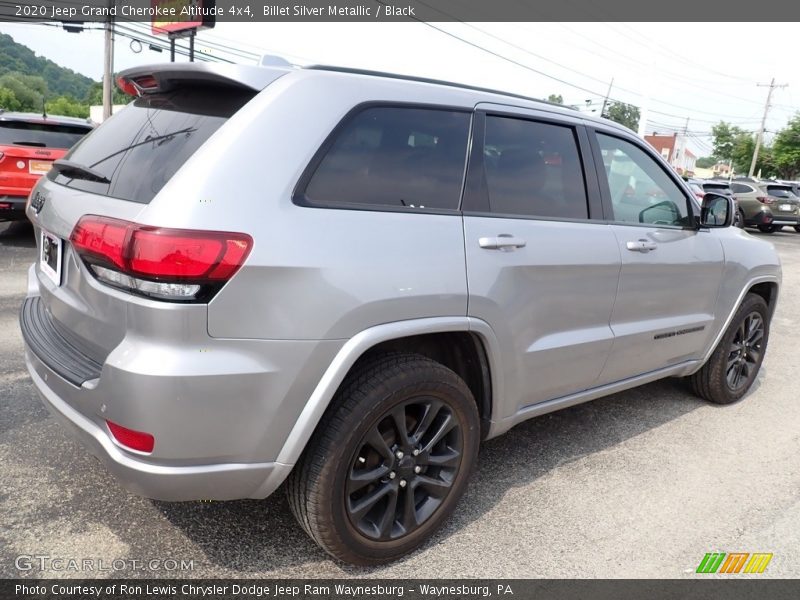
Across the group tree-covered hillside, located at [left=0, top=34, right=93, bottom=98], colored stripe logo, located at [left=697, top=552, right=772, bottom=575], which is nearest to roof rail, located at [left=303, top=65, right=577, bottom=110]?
colored stripe logo, located at [left=697, top=552, right=772, bottom=575]

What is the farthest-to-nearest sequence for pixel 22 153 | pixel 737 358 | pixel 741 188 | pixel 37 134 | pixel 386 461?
pixel 741 188
pixel 37 134
pixel 22 153
pixel 737 358
pixel 386 461

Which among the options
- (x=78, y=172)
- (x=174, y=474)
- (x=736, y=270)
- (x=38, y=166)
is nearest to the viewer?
(x=174, y=474)

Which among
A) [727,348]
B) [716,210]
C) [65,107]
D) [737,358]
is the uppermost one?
[716,210]

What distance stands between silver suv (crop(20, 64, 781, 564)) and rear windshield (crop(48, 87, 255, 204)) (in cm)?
1

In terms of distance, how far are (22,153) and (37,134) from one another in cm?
38

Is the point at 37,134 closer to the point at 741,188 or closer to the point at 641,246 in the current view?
the point at 641,246

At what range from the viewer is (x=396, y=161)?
2.52 meters

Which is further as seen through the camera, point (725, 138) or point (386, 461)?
point (725, 138)

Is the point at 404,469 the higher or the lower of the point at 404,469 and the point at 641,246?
the lower

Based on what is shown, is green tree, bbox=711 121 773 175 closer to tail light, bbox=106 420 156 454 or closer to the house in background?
the house in background

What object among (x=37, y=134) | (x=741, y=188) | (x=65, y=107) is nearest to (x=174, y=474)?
(x=37, y=134)

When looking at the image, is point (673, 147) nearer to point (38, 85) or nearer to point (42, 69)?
point (38, 85)

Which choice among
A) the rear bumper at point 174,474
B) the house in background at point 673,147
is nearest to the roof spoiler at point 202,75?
the rear bumper at point 174,474

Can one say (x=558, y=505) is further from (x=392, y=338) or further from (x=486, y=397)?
(x=392, y=338)
